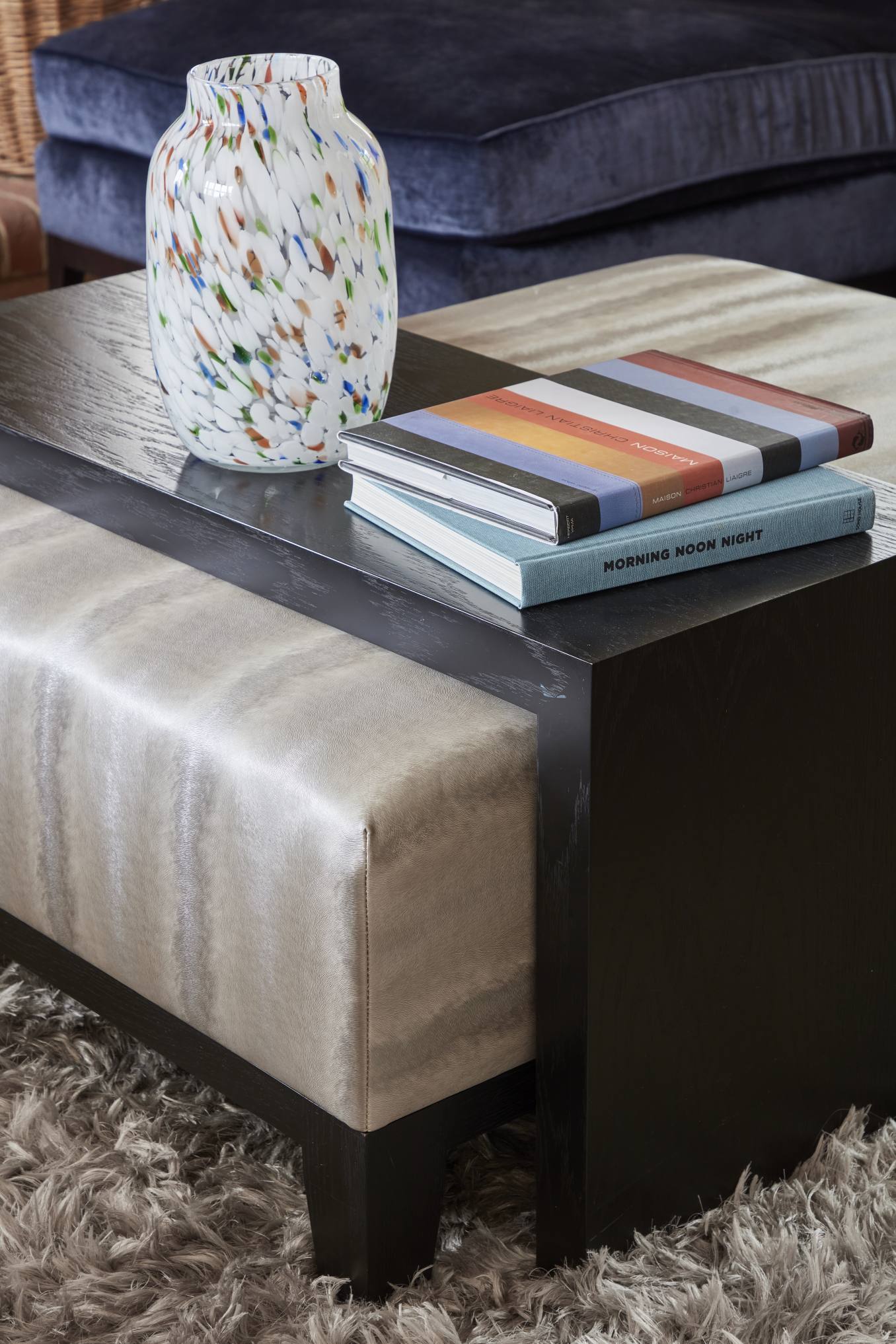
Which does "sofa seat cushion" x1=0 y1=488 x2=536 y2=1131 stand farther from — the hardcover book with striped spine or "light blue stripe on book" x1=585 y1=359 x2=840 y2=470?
"light blue stripe on book" x1=585 y1=359 x2=840 y2=470

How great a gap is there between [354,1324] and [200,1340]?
3.0 inches

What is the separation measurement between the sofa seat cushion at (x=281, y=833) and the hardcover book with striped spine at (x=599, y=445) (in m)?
Answer: 0.10

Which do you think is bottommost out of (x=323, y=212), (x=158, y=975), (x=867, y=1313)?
(x=867, y=1313)

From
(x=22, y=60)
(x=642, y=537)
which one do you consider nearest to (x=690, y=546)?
(x=642, y=537)

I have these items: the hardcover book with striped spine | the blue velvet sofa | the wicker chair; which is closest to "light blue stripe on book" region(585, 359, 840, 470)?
the hardcover book with striped spine

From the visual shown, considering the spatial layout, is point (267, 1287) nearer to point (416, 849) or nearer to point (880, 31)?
point (416, 849)

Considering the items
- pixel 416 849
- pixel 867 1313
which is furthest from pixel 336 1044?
pixel 867 1313

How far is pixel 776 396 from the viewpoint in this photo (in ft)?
3.20

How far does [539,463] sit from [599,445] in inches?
1.9

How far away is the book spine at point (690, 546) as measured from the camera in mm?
813

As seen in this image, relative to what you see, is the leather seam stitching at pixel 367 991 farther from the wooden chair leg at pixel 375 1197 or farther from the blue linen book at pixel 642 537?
the blue linen book at pixel 642 537

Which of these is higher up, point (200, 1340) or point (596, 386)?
point (596, 386)

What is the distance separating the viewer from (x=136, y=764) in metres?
0.87

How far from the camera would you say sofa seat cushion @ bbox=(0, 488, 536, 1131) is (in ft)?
Answer: 2.54
